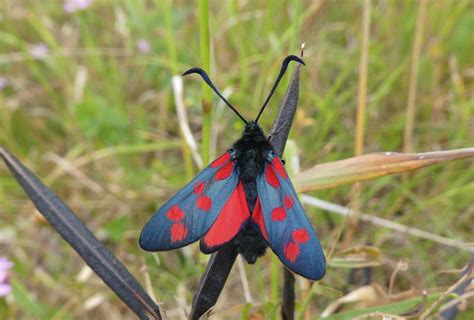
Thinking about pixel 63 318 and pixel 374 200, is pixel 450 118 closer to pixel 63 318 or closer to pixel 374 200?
pixel 374 200

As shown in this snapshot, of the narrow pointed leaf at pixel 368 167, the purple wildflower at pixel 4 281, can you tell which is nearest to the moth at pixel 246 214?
the narrow pointed leaf at pixel 368 167

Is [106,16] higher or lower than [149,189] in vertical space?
higher

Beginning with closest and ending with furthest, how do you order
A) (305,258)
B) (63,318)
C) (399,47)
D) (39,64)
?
(305,258), (63,318), (399,47), (39,64)

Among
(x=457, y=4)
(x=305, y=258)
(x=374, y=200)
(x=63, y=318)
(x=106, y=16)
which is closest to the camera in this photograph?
(x=305, y=258)

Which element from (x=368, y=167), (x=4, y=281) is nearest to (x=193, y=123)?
(x=4, y=281)

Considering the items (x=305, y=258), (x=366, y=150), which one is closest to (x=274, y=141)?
(x=305, y=258)

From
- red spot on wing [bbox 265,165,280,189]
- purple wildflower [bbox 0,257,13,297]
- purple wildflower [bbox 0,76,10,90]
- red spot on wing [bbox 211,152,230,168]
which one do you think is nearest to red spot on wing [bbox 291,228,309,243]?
red spot on wing [bbox 265,165,280,189]

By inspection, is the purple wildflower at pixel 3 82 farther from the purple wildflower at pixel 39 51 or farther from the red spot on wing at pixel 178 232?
the red spot on wing at pixel 178 232
